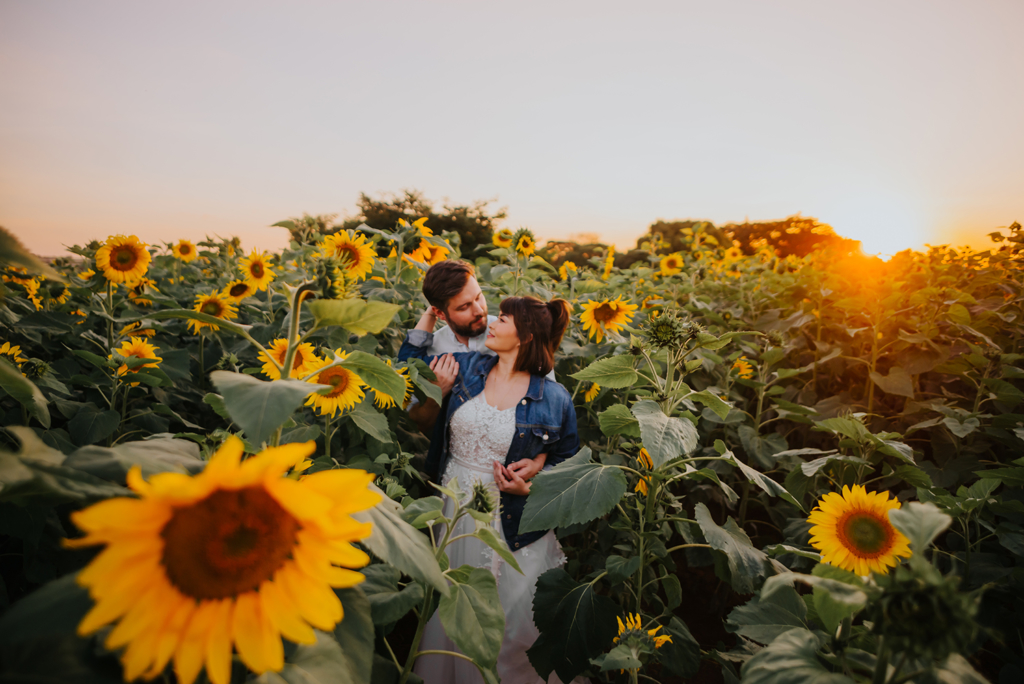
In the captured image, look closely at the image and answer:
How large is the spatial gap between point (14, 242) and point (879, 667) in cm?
142

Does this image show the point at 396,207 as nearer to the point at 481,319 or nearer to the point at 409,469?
the point at 481,319

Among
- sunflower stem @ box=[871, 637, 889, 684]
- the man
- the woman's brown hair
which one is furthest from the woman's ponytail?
sunflower stem @ box=[871, 637, 889, 684]

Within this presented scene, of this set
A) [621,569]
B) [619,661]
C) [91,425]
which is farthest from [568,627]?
[91,425]

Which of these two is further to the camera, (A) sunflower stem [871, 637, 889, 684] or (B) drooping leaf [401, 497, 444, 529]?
(B) drooping leaf [401, 497, 444, 529]

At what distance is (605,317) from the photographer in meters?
2.88

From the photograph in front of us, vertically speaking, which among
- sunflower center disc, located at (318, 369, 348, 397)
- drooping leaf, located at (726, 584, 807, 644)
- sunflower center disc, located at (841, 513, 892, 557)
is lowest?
drooping leaf, located at (726, 584, 807, 644)

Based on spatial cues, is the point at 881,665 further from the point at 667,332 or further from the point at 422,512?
the point at 667,332

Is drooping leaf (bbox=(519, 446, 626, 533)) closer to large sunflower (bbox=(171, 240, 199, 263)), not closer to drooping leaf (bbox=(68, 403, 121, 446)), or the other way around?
drooping leaf (bbox=(68, 403, 121, 446))

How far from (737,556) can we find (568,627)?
2.20 ft

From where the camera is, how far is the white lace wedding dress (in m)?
2.39

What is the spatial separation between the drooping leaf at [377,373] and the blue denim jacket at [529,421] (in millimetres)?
1659

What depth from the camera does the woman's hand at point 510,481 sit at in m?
2.44

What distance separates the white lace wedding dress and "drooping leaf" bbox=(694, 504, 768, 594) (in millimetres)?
1004

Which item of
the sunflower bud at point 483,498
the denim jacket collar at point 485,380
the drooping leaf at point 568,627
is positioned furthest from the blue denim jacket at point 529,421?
the sunflower bud at point 483,498
